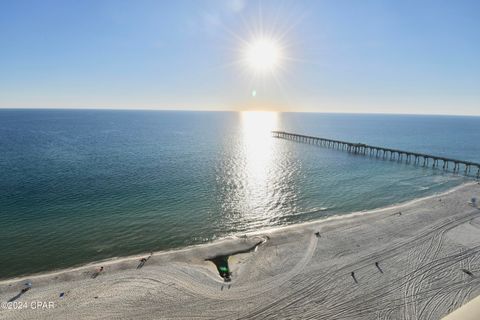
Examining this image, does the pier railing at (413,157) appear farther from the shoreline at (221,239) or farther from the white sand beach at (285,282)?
the white sand beach at (285,282)

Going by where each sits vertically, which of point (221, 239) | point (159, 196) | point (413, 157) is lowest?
point (221, 239)

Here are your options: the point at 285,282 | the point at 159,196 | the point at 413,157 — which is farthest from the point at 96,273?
A: the point at 413,157

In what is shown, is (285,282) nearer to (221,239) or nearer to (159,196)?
(221,239)

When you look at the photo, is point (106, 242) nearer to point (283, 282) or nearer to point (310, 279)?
point (283, 282)

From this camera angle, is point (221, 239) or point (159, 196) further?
point (159, 196)

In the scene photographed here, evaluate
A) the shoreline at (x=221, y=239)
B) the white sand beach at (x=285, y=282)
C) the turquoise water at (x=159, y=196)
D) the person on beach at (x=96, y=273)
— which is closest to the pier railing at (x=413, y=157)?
the turquoise water at (x=159, y=196)

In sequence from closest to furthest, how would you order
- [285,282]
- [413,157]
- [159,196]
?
[285,282] < [159,196] < [413,157]

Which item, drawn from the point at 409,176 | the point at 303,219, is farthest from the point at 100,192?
the point at 409,176

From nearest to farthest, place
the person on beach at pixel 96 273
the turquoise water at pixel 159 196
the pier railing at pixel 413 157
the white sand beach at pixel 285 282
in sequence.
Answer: the white sand beach at pixel 285 282 → the person on beach at pixel 96 273 → the turquoise water at pixel 159 196 → the pier railing at pixel 413 157

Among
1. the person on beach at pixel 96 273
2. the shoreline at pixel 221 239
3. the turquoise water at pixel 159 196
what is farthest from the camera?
the turquoise water at pixel 159 196
